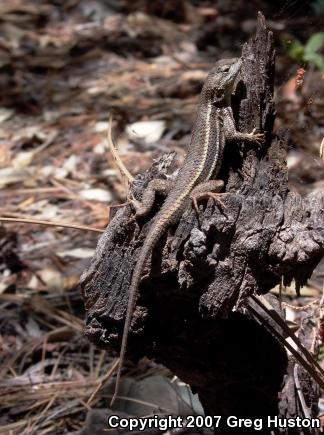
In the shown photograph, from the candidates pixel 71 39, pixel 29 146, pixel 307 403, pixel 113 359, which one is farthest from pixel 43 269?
pixel 71 39

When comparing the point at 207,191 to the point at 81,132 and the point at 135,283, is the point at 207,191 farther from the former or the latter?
the point at 81,132

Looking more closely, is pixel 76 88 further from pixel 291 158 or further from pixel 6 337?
pixel 6 337

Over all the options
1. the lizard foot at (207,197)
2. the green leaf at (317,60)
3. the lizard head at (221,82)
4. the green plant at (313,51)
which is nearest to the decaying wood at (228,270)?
the lizard foot at (207,197)

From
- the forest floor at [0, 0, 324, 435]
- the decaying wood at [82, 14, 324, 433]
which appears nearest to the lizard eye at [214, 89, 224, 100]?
the forest floor at [0, 0, 324, 435]

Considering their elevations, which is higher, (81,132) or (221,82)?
(221,82)

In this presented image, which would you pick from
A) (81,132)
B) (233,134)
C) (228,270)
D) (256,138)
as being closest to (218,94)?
(233,134)

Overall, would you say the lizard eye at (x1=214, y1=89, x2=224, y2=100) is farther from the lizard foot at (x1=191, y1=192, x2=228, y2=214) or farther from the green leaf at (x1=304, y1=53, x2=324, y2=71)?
the green leaf at (x1=304, y1=53, x2=324, y2=71)
